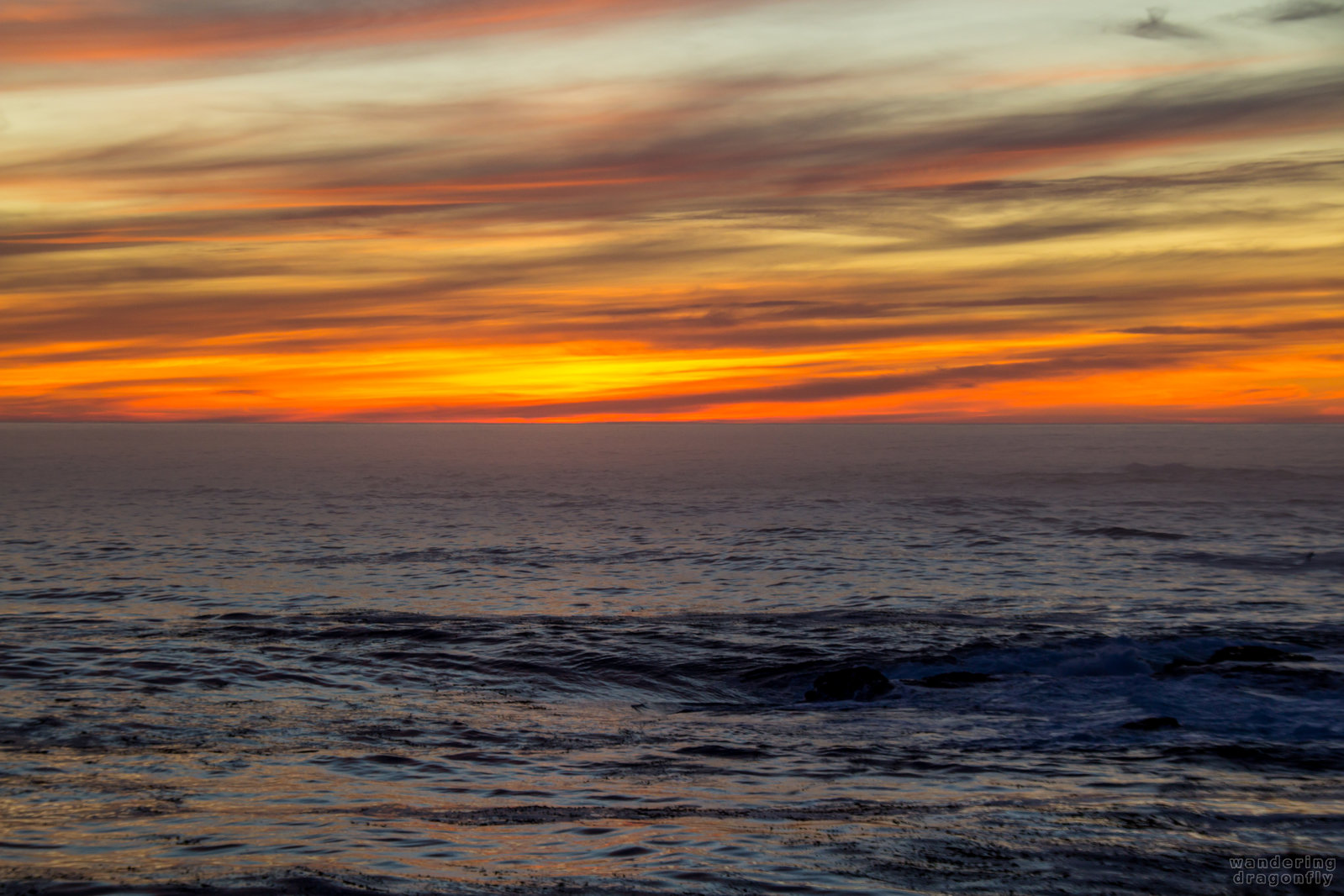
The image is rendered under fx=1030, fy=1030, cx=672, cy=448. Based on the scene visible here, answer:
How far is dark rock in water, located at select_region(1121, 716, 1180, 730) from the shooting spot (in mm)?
16391

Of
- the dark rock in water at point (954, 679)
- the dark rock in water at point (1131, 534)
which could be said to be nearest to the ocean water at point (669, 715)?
the dark rock in water at point (954, 679)

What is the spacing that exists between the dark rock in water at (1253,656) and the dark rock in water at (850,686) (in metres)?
7.26

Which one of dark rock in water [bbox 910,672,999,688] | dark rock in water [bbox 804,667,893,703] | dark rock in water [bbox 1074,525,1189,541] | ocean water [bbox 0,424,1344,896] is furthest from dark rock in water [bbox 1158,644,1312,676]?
dark rock in water [bbox 1074,525,1189,541]

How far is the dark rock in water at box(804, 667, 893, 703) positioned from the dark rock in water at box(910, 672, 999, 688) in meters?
0.84

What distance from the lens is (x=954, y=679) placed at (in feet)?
65.7

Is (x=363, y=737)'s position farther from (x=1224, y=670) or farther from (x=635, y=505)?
(x=635, y=505)

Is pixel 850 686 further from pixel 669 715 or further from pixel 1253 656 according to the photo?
pixel 1253 656

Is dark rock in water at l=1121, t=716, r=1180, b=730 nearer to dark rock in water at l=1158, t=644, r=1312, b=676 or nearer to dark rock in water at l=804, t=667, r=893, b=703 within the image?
dark rock in water at l=1158, t=644, r=1312, b=676

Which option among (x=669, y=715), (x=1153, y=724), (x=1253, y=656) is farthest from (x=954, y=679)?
(x=1253, y=656)

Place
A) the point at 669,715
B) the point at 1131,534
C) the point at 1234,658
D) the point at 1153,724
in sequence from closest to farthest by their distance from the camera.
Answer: the point at 1153,724 < the point at 669,715 < the point at 1234,658 < the point at 1131,534

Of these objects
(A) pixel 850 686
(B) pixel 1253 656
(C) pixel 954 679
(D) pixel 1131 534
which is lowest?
(D) pixel 1131 534

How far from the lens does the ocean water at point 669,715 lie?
10383mm

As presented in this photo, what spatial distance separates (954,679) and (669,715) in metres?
5.93

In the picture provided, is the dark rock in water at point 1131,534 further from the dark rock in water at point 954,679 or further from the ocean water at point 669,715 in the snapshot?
the dark rock in water at point 954,679
